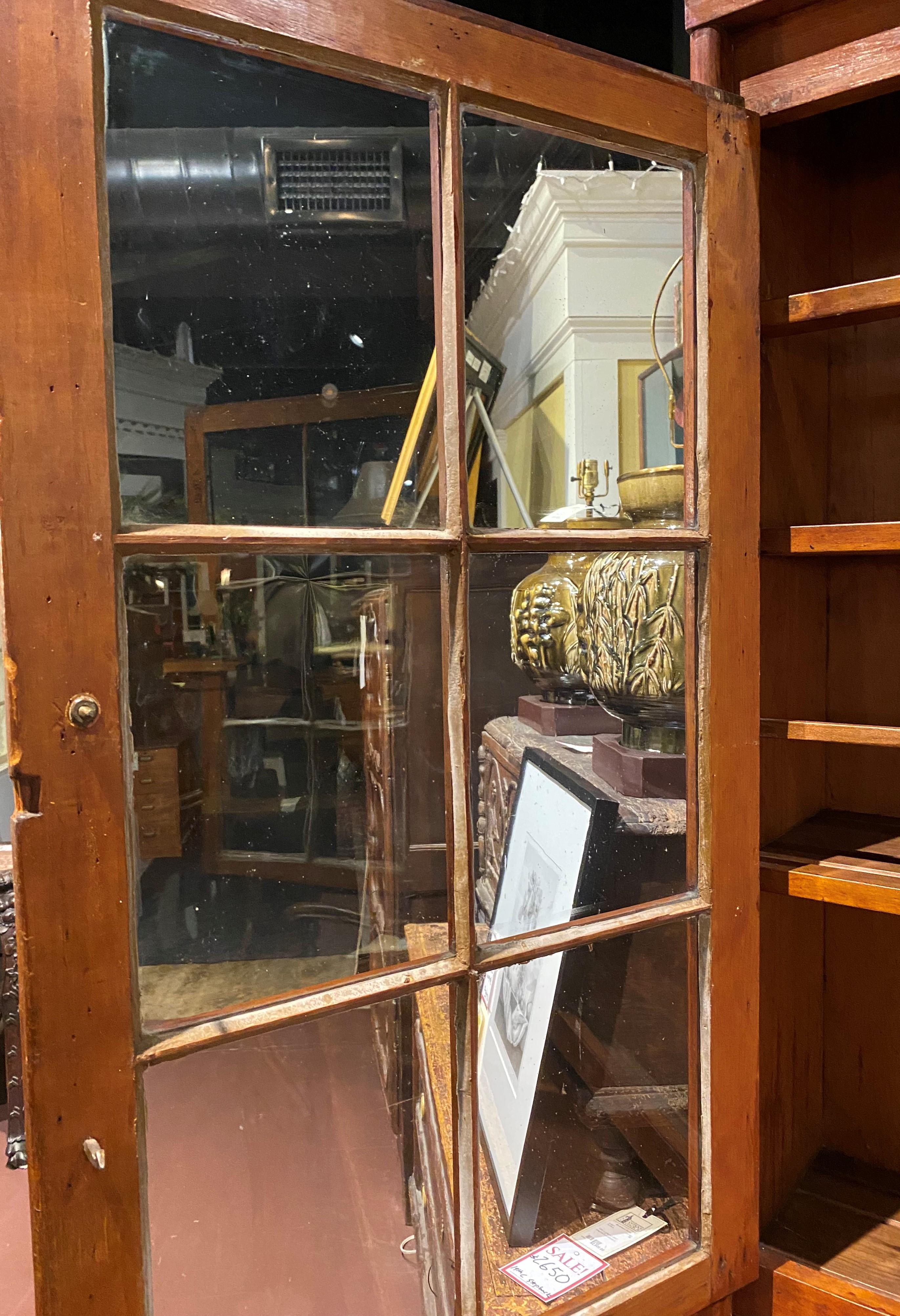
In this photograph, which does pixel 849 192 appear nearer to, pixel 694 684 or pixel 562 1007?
pixel 694 684

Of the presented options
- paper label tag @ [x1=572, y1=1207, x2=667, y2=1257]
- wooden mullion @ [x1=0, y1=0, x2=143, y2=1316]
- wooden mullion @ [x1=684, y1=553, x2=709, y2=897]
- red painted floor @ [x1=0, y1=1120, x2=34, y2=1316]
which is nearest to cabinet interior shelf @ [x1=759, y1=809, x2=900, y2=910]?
wooden mullion @ [x1=684, y1=553, x2=709, y2=897]

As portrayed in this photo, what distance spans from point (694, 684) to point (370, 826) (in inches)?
15.1

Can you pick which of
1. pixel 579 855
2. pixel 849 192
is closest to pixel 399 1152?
pixel 579 855

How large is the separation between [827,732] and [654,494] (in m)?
0.33

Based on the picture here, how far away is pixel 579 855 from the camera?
975mm

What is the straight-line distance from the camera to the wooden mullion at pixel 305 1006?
0.71 meters

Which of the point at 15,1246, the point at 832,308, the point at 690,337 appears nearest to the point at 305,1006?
the point at 690,337

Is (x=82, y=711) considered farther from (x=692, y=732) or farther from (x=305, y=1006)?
(x=692, y=732)

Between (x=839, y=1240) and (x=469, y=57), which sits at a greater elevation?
(x=469, y=57)

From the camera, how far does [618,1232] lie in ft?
3.24

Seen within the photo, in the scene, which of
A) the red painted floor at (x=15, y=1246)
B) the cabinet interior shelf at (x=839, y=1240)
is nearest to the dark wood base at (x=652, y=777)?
the cabinet interior shelf at (x=839, y=1240)

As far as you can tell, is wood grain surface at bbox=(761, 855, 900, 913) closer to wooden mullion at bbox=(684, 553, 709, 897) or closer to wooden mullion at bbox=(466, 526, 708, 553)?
wooden mullion at bbox=(684, 553, 709, 897)

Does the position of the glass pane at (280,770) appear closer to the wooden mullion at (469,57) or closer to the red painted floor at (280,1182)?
the red painted floor at (280,1182)

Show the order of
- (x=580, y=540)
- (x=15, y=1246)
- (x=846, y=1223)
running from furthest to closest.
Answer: (x=15, y=1246) < (x=846, y=1223) < (x=580, y=540)
